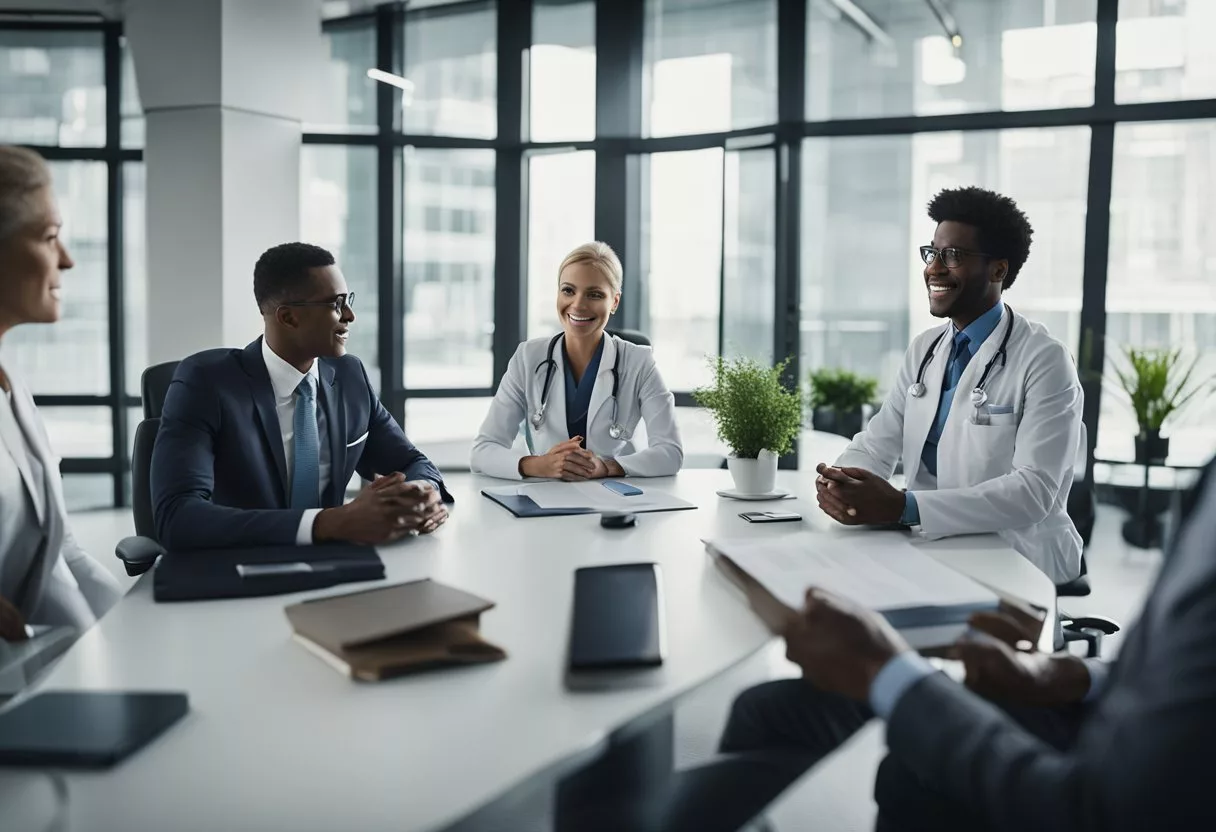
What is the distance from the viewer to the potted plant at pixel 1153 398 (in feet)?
16.1

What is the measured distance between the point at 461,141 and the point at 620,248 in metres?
1.26

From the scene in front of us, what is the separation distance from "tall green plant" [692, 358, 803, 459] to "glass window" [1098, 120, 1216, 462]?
3.66 meters

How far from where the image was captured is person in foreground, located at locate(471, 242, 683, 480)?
3.23m

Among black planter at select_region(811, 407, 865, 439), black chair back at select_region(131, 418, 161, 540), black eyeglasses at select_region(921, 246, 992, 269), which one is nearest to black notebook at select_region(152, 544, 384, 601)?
black chair back at select_region(131, 418, 161, 540)

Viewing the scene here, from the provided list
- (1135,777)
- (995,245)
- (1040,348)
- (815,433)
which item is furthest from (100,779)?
(815,433)

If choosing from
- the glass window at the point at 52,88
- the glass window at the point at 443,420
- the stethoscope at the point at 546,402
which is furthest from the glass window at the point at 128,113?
the stethoscope at the point at 546,402

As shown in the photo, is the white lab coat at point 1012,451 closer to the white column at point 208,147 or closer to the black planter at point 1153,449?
the black planter at point 1153,449

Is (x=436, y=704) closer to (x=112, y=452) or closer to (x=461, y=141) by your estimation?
(x=461, y=141)

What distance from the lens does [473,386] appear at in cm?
656

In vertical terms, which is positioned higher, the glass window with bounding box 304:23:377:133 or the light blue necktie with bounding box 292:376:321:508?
the glass window with bounding box 304:23:377:133

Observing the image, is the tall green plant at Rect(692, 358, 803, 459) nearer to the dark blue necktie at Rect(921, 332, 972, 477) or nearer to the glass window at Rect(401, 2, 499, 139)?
the dark blue necktie at Rect(921, 332, 972, 477)

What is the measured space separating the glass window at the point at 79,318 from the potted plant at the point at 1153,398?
6.12m

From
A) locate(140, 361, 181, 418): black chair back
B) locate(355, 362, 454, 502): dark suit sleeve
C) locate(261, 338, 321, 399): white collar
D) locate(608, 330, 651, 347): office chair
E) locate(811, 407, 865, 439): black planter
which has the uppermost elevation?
locate(608, 330, 651, 347): office chair

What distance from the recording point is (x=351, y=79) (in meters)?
6.37
